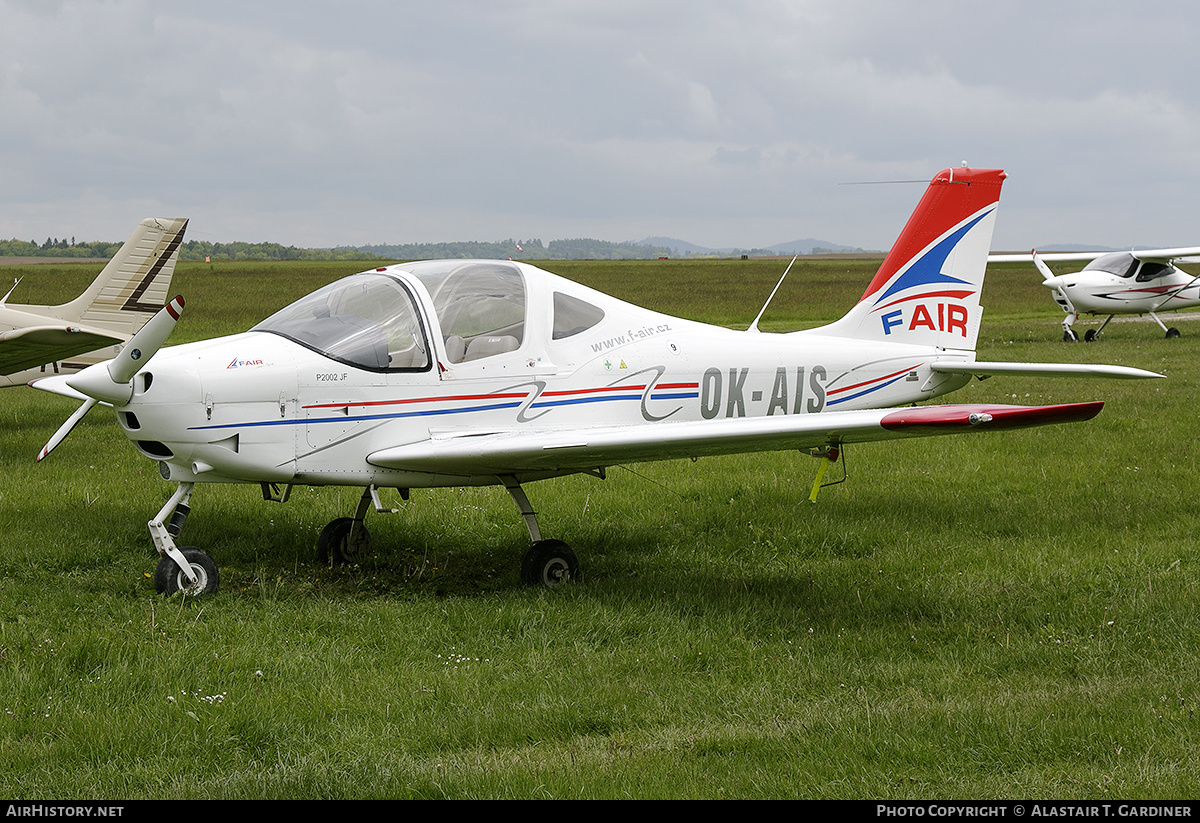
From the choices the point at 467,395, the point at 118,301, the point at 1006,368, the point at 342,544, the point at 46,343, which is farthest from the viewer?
the point at 118,301

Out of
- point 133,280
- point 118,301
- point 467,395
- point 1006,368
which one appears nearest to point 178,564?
point 467,395

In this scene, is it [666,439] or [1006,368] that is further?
[1006,368]

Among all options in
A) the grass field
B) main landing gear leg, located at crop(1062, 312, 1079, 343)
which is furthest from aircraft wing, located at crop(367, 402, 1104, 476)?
main landing gear leg, located at crop(1062, 312, 1079, 343)

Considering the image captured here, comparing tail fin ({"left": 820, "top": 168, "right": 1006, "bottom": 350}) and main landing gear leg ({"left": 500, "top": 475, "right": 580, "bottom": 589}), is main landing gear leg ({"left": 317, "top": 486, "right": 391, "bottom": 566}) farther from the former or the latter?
tail fin ({"left": 820, "top": 168, "right": 1006, "bottom": 350})

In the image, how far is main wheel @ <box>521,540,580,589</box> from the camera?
21.4ft

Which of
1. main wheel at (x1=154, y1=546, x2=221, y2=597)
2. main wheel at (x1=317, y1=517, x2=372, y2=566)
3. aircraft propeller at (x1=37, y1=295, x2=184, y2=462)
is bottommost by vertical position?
main wheel at (x1=317, y1=517, x2=372, y2=566)

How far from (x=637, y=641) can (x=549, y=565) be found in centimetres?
124

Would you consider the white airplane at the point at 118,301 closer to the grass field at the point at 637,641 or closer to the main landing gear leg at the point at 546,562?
the grass field at the point at 637,641

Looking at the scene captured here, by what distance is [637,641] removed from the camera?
17.9 ft

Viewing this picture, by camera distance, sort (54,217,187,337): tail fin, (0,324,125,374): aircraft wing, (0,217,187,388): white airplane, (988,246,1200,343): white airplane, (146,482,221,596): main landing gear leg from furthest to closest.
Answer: (988,246,1200,343): white airplane
(54,217,187,337): tail fin
(0,217,187,388): white airplane
(0,324,125,374): aircraft wing
(146,482,221,596): main landing gear leg

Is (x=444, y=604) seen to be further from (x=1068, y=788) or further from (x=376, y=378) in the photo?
(x=1068, y=788)

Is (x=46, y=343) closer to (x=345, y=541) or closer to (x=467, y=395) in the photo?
(x=345, y=541)

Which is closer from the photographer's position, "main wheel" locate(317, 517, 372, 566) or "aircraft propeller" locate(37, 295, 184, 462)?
"aircraft propeller" locate(37, 295, 184, 462)

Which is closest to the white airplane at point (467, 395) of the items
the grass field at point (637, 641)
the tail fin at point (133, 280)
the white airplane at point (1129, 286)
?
the grass field at point (637, 641)
